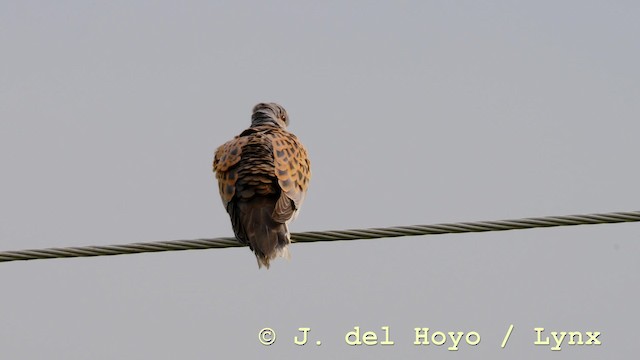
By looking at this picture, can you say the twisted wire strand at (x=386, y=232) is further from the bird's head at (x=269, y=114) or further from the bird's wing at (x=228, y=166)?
the bird's head at (x=269, y=114)

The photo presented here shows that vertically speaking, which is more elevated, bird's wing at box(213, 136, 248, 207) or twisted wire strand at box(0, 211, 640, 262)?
bird's wing at box(213, 136, 248, 207)

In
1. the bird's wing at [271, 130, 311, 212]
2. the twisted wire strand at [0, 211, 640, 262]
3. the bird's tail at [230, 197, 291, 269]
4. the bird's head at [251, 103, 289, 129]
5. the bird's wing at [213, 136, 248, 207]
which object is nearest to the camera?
the twisted wire strand at [0, 211, 640, 262]

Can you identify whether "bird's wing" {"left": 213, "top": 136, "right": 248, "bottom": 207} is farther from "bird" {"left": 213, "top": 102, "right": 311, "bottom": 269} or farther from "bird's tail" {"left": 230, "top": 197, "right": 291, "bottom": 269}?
"bird's tail" {"left": 230, "top": 197, "right": 291, "bottom": 269}

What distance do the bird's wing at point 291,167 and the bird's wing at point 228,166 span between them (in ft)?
0.81

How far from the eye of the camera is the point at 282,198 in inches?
309

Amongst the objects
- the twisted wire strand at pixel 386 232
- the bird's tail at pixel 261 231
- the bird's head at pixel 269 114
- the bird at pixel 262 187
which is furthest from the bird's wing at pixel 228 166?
the twisted wire strand at pixel 386 232

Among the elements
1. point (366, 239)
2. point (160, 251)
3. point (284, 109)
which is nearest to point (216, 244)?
point (160, 251)

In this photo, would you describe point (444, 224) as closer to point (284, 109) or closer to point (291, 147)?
point (291, 147)

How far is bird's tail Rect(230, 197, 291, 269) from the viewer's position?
7691 mm

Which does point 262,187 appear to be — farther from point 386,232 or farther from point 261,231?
point 386,232

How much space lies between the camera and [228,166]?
809cm

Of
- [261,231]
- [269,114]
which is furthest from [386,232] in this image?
[269,114]

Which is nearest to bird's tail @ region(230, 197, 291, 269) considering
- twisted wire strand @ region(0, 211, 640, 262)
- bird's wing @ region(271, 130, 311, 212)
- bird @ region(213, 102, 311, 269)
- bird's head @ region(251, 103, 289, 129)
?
bird @ region(213, 102, 311, 269)

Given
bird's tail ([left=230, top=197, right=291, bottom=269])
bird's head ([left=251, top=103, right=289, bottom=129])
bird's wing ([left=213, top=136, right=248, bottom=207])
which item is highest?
bird's head ([left=251, top=103, right=289, bottom=129])
